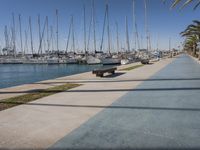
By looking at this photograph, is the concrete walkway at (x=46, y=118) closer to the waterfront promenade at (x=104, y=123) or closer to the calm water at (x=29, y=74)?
the waterfront promenade at (x=104, y=123)

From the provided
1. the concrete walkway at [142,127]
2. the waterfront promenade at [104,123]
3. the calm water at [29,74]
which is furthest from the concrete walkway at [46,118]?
the calm water at [29,74]

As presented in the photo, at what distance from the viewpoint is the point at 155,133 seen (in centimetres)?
573

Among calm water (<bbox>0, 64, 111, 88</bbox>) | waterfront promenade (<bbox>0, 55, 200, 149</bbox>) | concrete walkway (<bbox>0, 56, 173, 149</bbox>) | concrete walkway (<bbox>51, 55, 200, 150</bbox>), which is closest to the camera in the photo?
concrete walkway (<bbox>51, 55, 200, 150</bbox>)

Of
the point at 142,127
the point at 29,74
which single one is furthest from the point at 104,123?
the point at 29,74

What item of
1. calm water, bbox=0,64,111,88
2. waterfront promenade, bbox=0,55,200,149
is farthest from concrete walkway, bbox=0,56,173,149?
calm water, bbox=0,64,111,88

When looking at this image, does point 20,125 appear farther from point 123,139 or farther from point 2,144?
point 123,139

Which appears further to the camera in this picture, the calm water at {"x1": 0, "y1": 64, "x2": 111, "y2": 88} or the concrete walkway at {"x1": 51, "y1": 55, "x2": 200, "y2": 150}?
the calm water at {"x1": 0, "y1": 64, "x2": 111, "y2": 88}

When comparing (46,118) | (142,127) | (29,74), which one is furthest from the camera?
(29,74)

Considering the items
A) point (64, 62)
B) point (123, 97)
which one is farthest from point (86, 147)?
point (64, 62)

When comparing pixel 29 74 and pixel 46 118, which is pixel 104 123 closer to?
pixel 46 118

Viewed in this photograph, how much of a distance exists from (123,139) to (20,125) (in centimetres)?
270

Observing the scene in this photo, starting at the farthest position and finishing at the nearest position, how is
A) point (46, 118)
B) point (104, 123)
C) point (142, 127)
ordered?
point (46, 118) < point (104, 123) < point (142, 127)

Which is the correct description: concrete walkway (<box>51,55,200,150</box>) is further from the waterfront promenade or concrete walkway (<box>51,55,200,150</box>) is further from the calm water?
the calm water

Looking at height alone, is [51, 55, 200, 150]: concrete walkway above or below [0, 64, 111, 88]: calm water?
above
